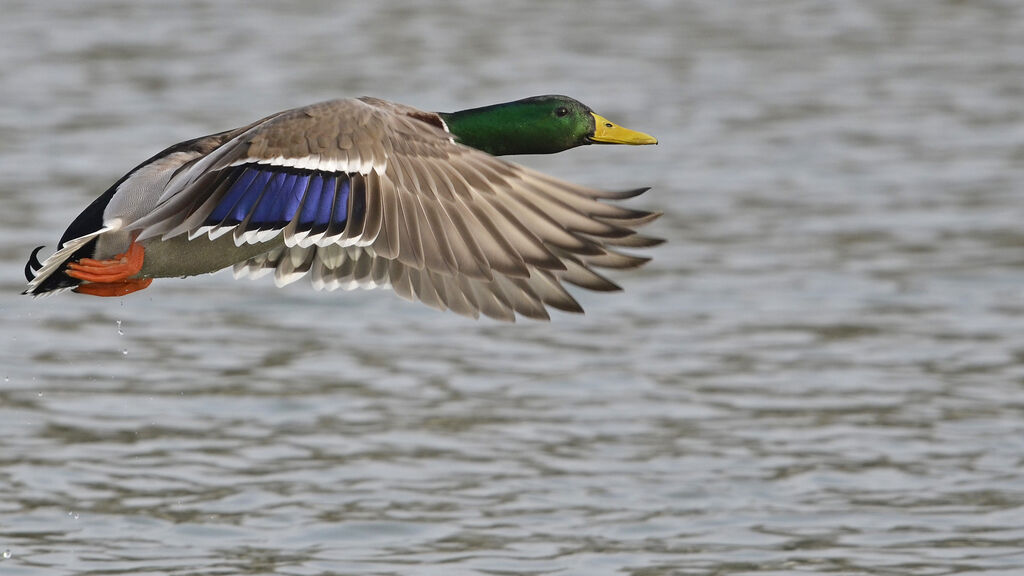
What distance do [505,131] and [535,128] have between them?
0.11m

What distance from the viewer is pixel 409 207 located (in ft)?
19.6

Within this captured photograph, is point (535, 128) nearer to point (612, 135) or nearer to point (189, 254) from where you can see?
point (612, 135)

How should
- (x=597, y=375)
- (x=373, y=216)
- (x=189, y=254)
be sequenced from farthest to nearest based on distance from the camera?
(x=597, y=375)
(x=189, y=254)
(x=373, y=216)

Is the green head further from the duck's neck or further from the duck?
the duck

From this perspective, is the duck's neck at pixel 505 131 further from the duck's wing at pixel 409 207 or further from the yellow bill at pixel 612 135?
the duck's wing at pixel 409 207

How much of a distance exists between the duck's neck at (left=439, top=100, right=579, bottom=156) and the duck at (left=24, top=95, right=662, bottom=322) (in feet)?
1.14

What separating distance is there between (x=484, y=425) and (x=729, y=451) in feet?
3.92

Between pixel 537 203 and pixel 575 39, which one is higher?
Answer: pixel 575 39

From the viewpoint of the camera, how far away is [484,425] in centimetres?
908

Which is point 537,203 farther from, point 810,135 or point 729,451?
point 810,135

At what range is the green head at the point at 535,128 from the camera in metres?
6.95

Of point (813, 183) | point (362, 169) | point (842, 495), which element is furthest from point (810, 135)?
point (362, 169)

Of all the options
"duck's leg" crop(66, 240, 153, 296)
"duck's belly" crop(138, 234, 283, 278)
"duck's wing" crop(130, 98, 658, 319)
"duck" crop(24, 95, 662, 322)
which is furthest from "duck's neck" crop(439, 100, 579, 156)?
"duck's leg" crop(66, 240, 153, 296)

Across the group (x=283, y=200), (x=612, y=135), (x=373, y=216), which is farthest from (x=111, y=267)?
(x=612, y=135)
